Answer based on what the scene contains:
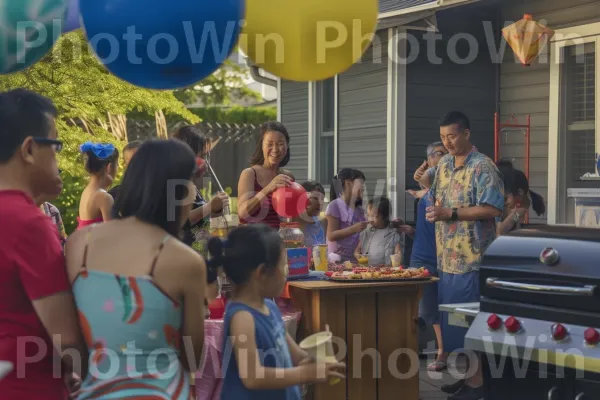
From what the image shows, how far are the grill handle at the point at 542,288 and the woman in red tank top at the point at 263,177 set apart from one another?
180 centimetres

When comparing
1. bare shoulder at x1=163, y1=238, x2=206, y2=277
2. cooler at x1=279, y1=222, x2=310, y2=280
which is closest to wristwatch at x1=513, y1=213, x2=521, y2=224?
cooler at x1=279, y1=222, x2=310, y2=280

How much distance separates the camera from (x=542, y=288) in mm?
3357

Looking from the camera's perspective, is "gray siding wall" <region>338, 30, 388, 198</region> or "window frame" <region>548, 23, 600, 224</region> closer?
"window frame" <region>548, 23, 600, 224</region>

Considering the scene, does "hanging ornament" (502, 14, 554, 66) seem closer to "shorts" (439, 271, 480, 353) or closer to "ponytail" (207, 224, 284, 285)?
"shorts" (439, 271, 480, 353)

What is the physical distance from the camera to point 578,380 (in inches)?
125

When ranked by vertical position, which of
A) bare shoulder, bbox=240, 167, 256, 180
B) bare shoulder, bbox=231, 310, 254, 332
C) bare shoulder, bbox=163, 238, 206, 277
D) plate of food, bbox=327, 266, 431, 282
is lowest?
plate of food, bbox=327, 266, 431, 282

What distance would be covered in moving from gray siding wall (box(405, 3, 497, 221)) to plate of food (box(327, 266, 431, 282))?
375 cm

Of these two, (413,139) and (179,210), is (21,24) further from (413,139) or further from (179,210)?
(413,139)

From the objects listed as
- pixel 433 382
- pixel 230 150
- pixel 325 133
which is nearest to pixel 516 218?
pixel 433 382

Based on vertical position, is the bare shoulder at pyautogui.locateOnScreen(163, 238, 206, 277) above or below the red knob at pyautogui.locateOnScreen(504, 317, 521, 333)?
above

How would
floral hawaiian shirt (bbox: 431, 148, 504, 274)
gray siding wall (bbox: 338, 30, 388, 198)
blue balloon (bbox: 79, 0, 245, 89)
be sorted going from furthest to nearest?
gray siding wall (bbox: 338, 30, 388, 198)
floral hawaiian shirt (bbox: 431, 148, 504, 274)
blue balloon (bbox: 79, 0, 245, 89)

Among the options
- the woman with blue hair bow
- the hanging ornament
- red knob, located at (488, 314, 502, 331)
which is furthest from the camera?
the hanging ornament

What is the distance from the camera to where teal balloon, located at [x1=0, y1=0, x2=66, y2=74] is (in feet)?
10.9

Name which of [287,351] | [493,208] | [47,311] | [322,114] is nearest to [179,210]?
[47,311]
